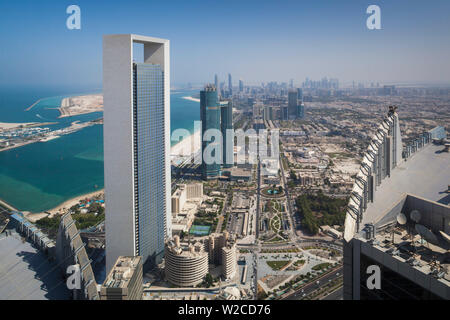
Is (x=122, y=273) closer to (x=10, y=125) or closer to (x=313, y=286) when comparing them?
(x=313, y=286)

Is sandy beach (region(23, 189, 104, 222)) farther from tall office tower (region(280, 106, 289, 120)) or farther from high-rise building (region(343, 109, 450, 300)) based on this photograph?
tall office tower (region(280, 106, 289, 120))

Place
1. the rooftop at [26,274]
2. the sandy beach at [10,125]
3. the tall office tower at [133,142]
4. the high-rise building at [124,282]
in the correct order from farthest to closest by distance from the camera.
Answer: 1. the sandy beach at [10,125]
2. the tall office tower at [133,142]
3. the rooftop at [26,274]
4. the high-rise building at [124,282]

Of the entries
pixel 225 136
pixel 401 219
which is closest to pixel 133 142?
pixel 401 219

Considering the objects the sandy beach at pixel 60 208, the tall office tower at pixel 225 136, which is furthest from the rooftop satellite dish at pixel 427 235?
the tall office tower at pixel 225 136

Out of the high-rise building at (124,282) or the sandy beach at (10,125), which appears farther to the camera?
the sandy beach at (10,125)

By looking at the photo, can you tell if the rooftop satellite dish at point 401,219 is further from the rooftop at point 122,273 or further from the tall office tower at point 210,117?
the tall office tower at point 210,117
